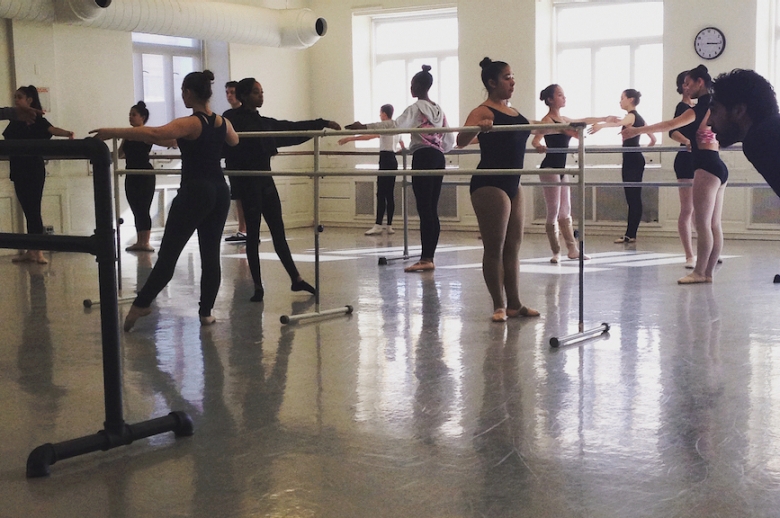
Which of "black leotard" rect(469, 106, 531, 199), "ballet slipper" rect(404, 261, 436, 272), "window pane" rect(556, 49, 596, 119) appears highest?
"window pane" rect(556, 49, 596, 119)

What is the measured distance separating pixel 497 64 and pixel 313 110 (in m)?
7.78

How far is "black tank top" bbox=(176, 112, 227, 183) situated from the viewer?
464 cm

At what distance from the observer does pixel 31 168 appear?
26.0 feet

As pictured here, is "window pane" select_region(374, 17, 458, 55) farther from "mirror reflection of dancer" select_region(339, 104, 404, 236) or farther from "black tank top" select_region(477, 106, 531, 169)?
"black tank top" select_region(477, 106, 531, 169)

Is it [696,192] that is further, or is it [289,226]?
[289,226]

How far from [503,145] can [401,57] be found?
7.55 meters

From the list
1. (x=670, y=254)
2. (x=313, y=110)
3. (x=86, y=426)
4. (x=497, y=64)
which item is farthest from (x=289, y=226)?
(x=86, y=426)

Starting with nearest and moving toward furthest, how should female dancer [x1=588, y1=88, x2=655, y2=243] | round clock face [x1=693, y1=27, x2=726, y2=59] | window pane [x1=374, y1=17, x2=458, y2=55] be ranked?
female dancer [x1=588, y1=88, x2=655, y2=243]
round clock face [x1=693, y1=27, x2=726, y2=59]
window pane [x1=374, y1=17, x2=458, y2=55]

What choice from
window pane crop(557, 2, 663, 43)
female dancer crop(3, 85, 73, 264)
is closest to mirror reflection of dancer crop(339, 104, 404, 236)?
window pane crop(557, 2, 663, 43)

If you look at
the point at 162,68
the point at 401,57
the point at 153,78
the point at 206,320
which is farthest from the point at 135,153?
the point at 401,57

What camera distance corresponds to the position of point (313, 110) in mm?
12391

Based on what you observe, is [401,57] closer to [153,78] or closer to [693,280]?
[153,78]

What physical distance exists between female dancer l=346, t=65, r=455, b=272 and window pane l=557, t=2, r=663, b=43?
4.03m

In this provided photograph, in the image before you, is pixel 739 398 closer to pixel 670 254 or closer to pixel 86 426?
pixel 86 426
